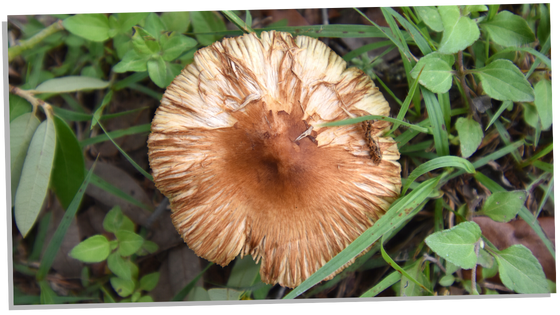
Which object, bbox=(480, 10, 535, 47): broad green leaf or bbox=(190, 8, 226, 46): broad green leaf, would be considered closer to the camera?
bbox=(480, 10, 535, 47): broad green leaf

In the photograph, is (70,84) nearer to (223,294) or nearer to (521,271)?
(223,294)

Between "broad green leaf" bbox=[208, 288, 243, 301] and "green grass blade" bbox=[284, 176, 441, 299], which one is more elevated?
"green grass blade" bbox=[284, 176, 441, 299]

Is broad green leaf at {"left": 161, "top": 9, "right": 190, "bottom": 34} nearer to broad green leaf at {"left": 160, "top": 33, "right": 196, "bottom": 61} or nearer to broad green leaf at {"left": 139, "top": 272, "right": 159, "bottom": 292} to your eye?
broad green leaf at {"left": 160, "top": 33, "right": 196, "bottom": 61}

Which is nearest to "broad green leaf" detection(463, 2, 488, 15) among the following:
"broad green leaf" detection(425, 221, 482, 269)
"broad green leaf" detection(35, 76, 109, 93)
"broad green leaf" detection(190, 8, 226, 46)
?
"broad green leaf" detection(425, 221, 482, 269)

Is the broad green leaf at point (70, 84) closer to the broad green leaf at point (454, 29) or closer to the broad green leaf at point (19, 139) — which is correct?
the broad green leaf at point (19, 139)

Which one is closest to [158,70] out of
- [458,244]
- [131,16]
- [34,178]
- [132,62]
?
[132,62]

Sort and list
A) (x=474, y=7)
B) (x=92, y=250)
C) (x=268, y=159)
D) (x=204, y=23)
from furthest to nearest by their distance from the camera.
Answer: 1. (x=204, y=23)
2. (x=92, y=250)
3. (x=474, y=7)
4. (x=268, y=159)

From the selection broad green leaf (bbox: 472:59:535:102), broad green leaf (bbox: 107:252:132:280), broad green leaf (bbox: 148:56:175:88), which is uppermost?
broad green leaf (bbox: 148:56:175:88)

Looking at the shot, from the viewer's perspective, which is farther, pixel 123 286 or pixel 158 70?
pixel 123 286
